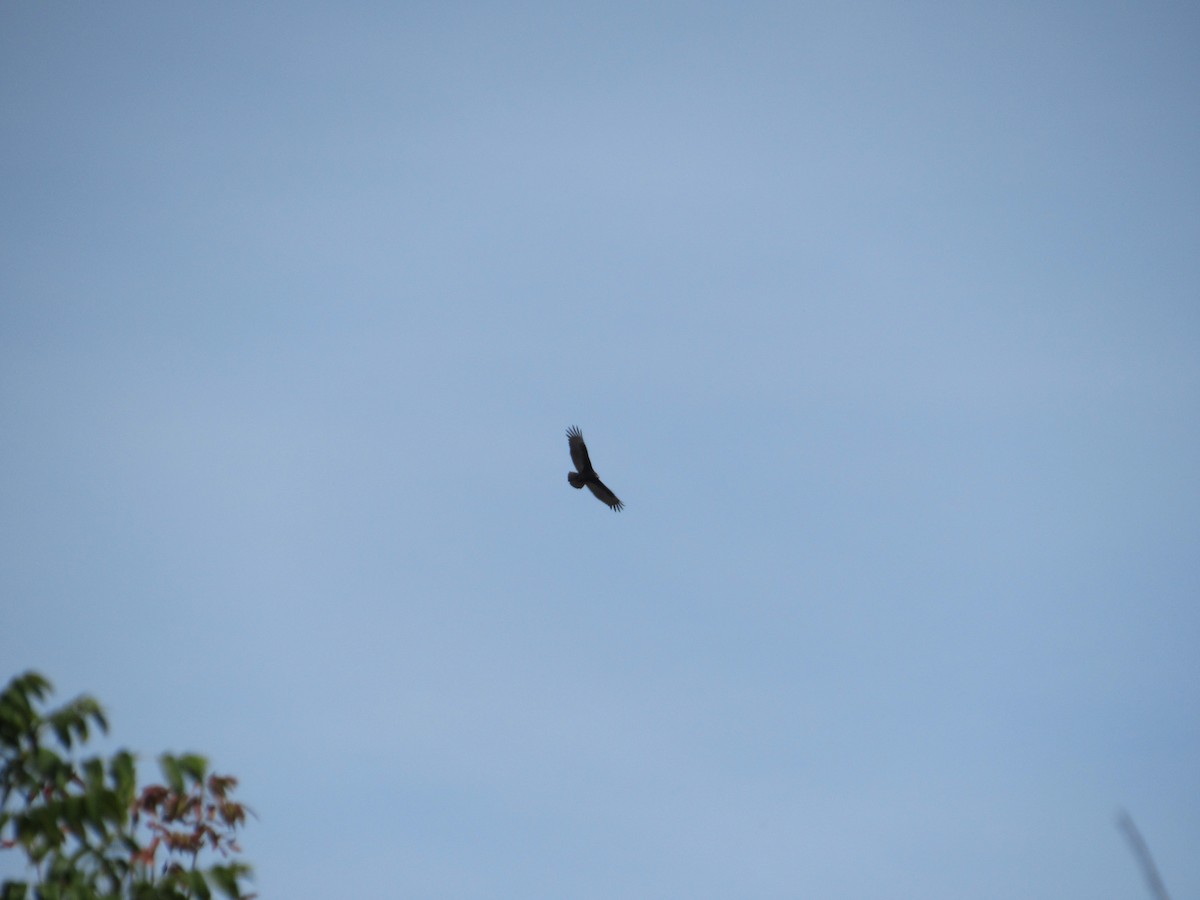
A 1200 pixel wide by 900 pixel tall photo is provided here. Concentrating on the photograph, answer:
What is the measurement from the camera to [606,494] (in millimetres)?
29656

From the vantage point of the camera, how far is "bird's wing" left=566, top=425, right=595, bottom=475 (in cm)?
2839

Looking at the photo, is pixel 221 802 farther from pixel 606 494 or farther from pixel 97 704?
pixel 606 494

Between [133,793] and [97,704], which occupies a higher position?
[97,704]

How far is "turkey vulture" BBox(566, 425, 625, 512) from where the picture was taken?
28422mm

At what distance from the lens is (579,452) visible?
28547mm

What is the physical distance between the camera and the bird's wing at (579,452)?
28391 millimetres

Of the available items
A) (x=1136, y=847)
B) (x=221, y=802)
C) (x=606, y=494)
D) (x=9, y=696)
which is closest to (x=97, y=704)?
(x=9, y=696)

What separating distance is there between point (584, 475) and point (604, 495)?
1003mm

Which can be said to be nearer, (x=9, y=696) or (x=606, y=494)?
(x=9, y=696)

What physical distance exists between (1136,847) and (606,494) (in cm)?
2026

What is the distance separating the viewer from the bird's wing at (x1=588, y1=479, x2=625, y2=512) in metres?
29.3

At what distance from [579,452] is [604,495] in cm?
177

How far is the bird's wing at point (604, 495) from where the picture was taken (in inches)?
1154

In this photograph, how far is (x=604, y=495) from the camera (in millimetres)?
29703
